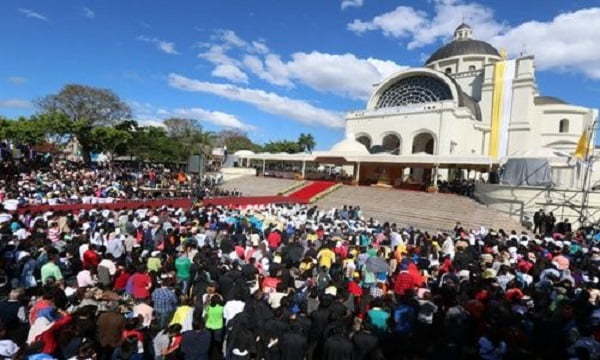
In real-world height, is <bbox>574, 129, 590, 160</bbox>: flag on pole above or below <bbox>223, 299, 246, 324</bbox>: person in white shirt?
above

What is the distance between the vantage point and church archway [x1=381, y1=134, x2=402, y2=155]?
39.3m

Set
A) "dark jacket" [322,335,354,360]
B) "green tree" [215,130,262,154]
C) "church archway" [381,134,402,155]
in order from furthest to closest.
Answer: "green tree" [215,130,262,154], "church archway" [381,134,402,155], "dark jacket" [322,335,354,360]

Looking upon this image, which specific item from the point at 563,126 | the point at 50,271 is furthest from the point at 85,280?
the point at 563,126

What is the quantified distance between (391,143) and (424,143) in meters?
3.61

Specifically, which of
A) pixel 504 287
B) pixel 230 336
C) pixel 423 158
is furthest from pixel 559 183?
pixel 230 336

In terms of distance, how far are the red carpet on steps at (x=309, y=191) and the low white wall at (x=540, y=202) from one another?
11756mm

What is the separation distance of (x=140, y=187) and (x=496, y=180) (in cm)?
2256

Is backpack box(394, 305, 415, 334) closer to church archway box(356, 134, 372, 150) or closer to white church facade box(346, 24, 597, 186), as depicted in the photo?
white church facade box(346, 24, 597, 186)

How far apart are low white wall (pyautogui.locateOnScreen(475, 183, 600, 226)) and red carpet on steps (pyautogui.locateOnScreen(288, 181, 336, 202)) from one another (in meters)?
11.8

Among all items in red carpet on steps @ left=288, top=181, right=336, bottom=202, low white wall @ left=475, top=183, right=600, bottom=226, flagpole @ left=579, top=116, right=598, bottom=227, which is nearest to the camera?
flagpole @ left=579, top=116, right=598, bottom=227

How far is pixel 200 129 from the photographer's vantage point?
192 feet

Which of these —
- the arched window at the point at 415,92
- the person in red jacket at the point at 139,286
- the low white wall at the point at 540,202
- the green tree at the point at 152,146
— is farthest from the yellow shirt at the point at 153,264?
the green tree at the point at 152,146

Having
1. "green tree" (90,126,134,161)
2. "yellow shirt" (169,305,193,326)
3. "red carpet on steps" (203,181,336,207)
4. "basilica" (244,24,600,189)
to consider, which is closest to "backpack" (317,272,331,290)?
"yellow shirt" (169,305,193,326)

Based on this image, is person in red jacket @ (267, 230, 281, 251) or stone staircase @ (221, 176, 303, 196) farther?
stone staircase @ (221, 176, 303, 196)
